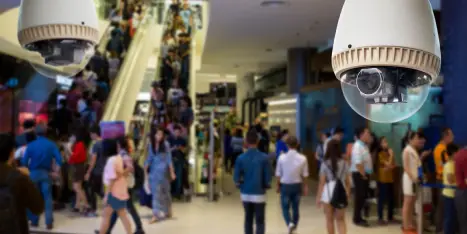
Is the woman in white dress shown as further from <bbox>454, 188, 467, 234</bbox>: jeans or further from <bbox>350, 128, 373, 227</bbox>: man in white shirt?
<bbox>454, 188, 467, 234</bbox>: jeans

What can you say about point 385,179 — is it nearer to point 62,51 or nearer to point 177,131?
point 177,131

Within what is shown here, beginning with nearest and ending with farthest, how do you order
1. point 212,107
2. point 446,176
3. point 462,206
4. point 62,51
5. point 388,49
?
point 388,49 → point 62,51 → point 462,206 → point 446,176 → point 212,107

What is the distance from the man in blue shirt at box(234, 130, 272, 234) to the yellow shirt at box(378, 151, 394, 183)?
120 inches

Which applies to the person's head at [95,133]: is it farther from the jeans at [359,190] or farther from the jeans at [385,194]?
the jeans at [385,194]

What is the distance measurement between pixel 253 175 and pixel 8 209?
11.6ft

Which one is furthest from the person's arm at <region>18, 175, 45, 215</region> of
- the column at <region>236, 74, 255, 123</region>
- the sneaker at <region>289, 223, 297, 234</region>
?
the column at <region>236, 74, 255, 123</region>

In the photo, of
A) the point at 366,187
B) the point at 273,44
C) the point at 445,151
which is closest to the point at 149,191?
the point at 366,187

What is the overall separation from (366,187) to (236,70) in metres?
14.8

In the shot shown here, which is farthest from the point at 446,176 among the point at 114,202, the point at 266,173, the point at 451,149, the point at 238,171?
the point at 114,202

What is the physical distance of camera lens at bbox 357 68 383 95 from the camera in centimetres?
132

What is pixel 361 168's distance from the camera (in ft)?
25.1

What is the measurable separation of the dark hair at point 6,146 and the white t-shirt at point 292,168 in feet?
14.8

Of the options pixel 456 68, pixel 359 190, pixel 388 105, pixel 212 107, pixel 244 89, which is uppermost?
pixel 244 89

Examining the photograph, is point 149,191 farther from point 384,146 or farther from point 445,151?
point 445,151
